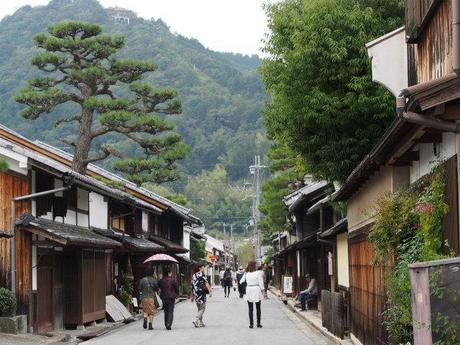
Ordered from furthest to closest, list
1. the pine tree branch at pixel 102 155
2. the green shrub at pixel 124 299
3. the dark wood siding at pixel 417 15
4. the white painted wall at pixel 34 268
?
the green shrub at pixel 124 299 → the pine tree branch at pixel 102 155 → the white painted wall at pixel 34 268 → the dark wood siding at pixel 417 15

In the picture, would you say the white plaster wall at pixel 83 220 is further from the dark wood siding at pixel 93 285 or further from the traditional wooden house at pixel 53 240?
the dark wood siding at pixel 93 285

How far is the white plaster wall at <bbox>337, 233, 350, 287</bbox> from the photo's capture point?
25.0 m

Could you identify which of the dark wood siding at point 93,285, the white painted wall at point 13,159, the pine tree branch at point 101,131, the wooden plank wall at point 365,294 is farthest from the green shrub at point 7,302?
the pine tree branch at point 101,131

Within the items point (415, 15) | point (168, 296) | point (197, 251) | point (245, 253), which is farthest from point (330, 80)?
point (245, 253)

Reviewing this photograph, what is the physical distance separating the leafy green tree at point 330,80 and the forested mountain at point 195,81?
11232 centimetres

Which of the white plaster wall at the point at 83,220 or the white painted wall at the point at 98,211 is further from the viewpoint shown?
the white painted wall at the point at 98,211

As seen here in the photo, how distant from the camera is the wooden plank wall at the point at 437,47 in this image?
951cm

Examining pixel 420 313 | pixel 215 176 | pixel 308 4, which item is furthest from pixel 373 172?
pixel 215 176

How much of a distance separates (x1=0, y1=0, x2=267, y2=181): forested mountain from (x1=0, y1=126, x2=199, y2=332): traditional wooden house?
336 feet

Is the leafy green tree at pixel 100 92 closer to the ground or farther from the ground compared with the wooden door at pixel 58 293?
farther from the ground

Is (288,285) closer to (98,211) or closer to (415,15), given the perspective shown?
(98,211)

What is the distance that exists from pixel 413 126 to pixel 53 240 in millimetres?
13869

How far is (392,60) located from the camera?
13641 millimetres

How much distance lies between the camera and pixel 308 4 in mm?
18516
